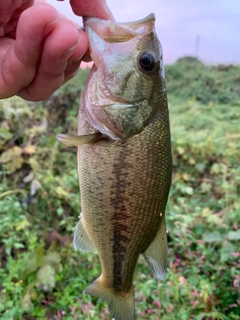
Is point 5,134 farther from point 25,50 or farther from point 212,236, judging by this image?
point 25,50

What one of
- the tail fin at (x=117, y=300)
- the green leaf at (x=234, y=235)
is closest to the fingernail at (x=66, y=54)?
the tail fin at (x=117, y=300)

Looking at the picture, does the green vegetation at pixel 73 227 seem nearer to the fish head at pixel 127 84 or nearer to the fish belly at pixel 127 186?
the fish belly at pixel 127 186

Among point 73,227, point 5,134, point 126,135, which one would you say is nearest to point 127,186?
point 126,135

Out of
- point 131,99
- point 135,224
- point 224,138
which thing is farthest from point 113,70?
point 224,138

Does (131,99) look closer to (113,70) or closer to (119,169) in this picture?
(113,70)

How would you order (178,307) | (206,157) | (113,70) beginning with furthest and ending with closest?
(206,157) < (178,307) < (113,70)
